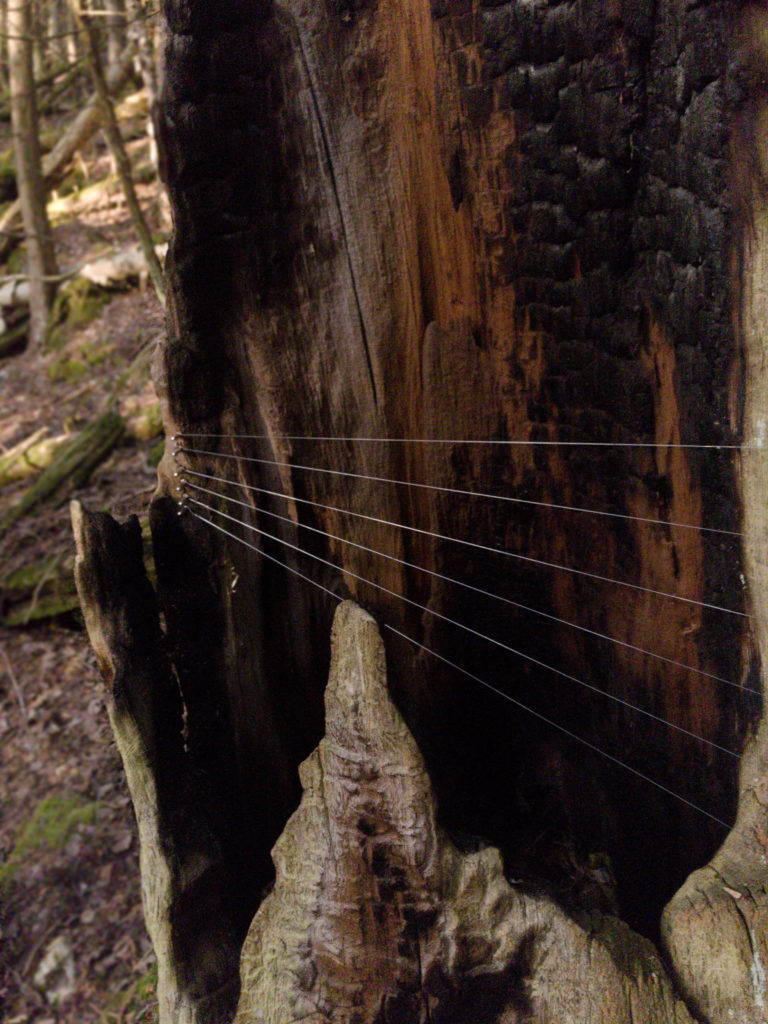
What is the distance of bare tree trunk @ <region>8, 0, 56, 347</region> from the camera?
7.57 m

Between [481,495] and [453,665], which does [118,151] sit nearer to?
[481,495]

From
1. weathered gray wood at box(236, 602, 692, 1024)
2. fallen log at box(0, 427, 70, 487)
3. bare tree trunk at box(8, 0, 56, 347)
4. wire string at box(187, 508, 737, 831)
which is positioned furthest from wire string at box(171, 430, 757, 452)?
bare tree trunk at box(8, 0, 56, 347)

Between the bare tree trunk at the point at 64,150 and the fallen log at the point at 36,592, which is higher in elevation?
the bare tree trunk at the point at 64,150

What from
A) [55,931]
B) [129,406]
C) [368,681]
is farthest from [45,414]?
[368,681]

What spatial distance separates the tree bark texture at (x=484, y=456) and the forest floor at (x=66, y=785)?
474mm

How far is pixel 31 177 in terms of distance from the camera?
26.8 ft

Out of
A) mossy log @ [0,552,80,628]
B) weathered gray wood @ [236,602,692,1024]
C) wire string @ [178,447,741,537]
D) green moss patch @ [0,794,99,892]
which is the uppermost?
wire string @ [178,447,741,537]

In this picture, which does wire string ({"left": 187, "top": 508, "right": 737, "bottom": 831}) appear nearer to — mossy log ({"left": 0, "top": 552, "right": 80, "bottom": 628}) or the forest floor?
the forest floor

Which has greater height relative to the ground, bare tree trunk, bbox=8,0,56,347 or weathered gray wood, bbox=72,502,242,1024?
bare tree trunk, bbox=8,0,56,347

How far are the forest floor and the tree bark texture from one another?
47 cm

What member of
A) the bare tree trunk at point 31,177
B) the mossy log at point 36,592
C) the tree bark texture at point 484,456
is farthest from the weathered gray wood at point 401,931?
the bare tree trunk at point 31,177

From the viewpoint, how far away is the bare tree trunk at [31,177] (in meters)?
7.57

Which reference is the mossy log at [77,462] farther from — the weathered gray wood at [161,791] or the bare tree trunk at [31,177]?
the weathered gray wood at [161,791]

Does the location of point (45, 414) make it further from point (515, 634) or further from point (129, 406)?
point (515, 634)
